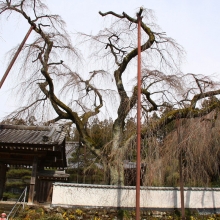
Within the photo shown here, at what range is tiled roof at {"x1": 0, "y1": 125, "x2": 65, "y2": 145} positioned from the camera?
913 cm

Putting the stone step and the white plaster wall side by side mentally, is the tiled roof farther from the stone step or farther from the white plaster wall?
the stone step

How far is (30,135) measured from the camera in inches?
399

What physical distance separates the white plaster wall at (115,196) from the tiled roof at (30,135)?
1.47 meters

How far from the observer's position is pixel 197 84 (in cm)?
981

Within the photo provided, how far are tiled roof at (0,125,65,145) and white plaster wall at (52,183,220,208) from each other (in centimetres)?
147

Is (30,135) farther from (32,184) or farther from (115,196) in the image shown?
(115,196)

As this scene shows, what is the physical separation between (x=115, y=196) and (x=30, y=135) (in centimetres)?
368

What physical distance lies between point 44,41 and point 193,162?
283 inches

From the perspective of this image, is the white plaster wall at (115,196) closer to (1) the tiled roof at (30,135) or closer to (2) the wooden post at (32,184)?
(2) the wooden post at (32,184)

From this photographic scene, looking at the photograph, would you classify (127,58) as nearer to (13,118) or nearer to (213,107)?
(213,107)

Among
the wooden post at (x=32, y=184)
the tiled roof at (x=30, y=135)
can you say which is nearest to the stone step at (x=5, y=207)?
the wooden post at (x=32, y=184)

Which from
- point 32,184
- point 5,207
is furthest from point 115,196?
point 5,207

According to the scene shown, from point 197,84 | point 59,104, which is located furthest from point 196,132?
point 59,104

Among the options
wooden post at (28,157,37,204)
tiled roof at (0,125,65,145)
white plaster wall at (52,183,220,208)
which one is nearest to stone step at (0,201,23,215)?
wooden post at (28,157,37,204)
